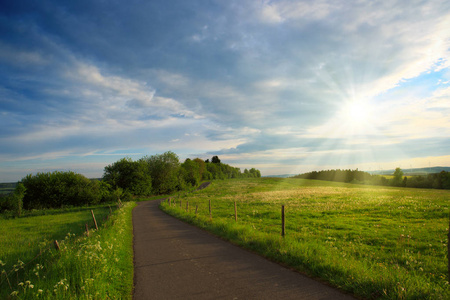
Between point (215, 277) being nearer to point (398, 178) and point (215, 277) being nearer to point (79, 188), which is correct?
point (79, 188)

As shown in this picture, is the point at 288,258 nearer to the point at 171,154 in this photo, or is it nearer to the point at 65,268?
→ the point at 65,268

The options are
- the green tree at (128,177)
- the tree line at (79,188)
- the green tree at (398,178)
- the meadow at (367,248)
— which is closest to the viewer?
the meadow at (367,248)

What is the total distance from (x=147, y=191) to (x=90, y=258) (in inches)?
2594

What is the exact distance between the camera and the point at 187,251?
34.2 ft

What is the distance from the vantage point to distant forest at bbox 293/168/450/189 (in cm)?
7164

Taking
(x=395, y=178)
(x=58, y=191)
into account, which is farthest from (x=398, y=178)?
(x=58, y=191)

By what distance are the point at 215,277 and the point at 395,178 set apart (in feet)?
375

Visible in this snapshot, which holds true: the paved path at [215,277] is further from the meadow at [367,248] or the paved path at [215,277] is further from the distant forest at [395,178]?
the distant forest at [395,178]

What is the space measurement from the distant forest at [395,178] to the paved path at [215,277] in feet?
291

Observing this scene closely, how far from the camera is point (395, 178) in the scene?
95125 mm

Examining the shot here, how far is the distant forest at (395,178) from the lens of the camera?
7164 centimetres

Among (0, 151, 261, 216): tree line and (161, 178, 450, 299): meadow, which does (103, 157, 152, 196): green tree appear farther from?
(161, 178, 450, 299): meadow

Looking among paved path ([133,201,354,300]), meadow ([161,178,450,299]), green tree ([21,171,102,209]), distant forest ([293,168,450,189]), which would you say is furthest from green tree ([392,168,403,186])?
green tree ([21,171,102,209])

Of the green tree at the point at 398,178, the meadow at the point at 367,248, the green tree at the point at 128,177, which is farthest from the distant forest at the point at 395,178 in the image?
the green tree at the point at 128,177
